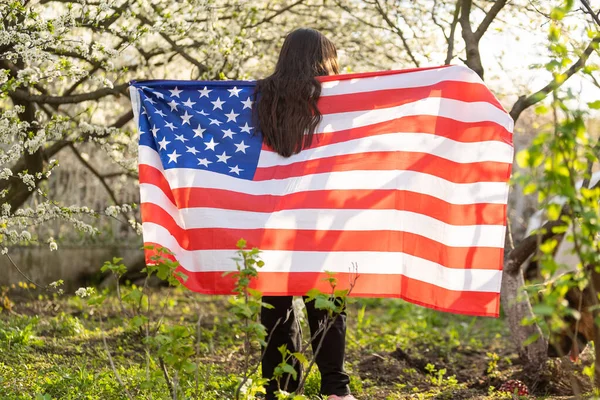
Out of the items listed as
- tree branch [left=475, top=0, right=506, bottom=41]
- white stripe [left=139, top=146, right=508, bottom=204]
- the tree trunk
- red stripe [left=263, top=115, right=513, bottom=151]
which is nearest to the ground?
the tree trunk

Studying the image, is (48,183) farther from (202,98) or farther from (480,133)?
(480,133)

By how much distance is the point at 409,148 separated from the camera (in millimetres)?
4160

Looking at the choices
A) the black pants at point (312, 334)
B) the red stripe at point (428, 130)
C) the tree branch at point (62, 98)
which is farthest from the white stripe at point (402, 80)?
the tree branch at point (62, 98)

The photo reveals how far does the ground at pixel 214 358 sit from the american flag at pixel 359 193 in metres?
0.47

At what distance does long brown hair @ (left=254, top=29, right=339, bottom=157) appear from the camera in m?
4.11

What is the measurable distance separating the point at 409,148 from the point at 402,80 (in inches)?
17.5

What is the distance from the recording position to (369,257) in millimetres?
4004

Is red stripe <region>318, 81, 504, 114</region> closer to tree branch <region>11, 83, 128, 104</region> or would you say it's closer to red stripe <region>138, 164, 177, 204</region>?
red stripe <region>138, 164, 177, 204</region>

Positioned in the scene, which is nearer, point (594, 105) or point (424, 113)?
point (594, 105)

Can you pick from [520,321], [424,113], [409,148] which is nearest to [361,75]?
[424,113]

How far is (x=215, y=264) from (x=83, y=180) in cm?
600

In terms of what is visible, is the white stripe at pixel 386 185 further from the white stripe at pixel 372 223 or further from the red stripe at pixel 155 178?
the red stripe at pixel 155 178

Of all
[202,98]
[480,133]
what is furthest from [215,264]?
[480,133]

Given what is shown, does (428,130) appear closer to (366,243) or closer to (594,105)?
(366,243)
